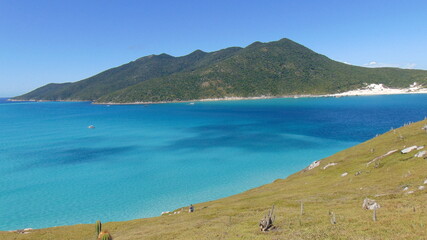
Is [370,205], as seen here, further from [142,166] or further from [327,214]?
[142,166]

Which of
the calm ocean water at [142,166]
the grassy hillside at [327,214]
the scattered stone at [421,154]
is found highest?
the scattered stone at [421,154]

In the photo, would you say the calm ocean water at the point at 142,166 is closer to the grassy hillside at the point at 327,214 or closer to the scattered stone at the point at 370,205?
the grassy hillside at the point at 327,214

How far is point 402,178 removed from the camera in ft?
125

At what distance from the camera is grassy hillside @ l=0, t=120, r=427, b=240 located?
74.9ft

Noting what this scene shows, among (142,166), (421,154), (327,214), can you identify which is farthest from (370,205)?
(142,166)

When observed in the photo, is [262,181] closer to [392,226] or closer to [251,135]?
[392,226]

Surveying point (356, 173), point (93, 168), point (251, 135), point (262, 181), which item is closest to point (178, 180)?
point (262, 181)

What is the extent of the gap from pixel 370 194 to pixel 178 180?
49.5 meters

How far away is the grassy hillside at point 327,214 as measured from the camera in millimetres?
22828

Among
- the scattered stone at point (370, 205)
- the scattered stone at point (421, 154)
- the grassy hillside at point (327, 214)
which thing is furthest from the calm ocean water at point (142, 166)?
the scattered stone at point (370, 205)

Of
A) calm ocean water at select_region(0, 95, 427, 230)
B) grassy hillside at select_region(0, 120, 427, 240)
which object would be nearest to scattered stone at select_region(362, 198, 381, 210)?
grassy hillside at select_region(0, 120, 427, 240)

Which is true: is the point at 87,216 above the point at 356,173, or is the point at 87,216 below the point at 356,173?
below

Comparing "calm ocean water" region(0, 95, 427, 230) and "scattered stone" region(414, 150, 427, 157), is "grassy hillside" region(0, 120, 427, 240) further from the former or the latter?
"calm ocean water" region(0, 95, 427, 230)

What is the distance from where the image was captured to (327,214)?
1131 inches
